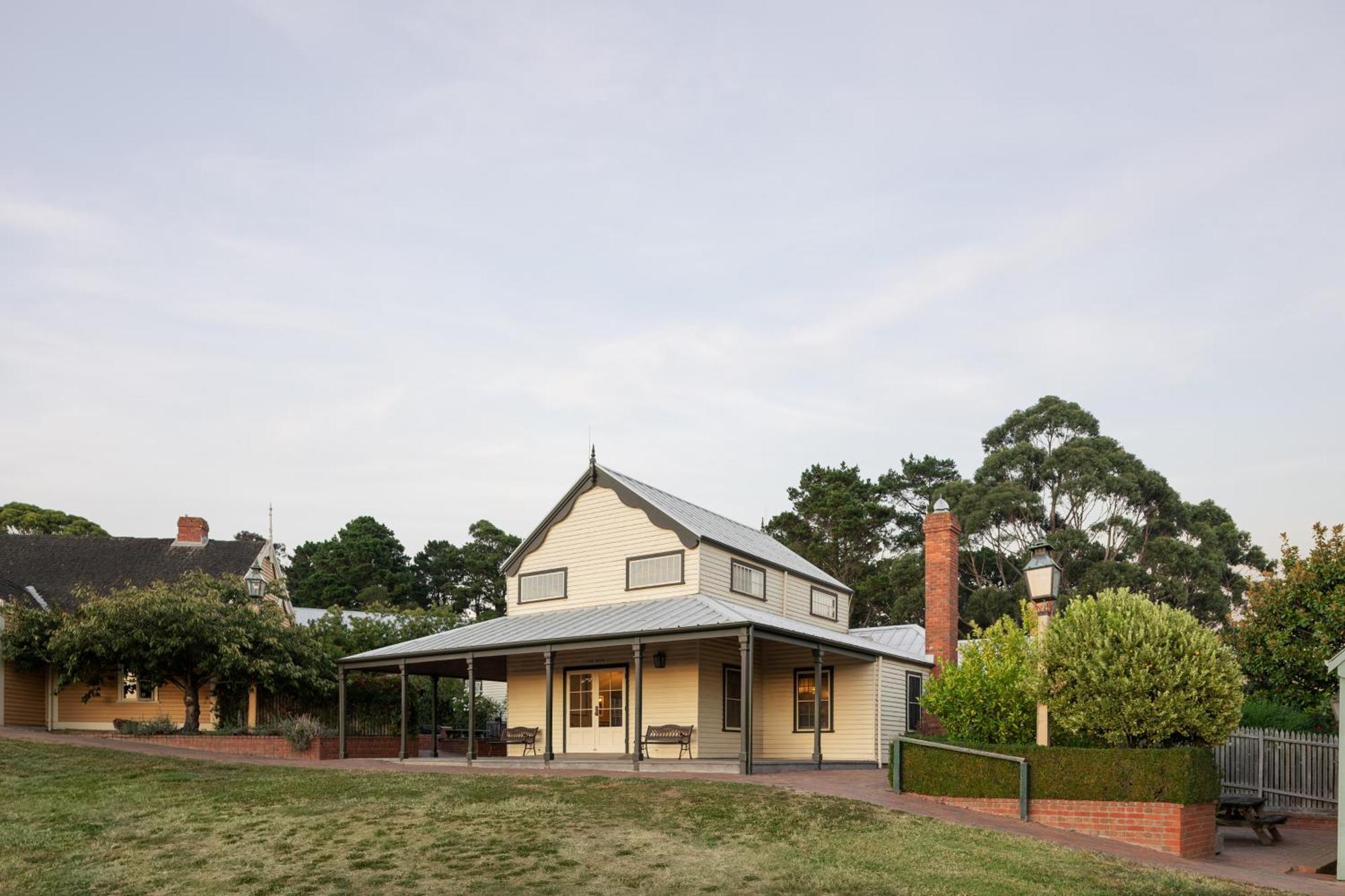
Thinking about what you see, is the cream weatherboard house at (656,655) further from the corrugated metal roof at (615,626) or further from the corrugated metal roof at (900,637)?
the corrugated metal roof at (900,637)

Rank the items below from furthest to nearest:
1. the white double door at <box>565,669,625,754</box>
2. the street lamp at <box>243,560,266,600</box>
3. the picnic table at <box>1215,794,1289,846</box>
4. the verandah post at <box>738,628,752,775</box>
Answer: the street lamp at <box>243,560,266,600</box>, the white double door at <box>565,669,625,754</box>, the verandah post at <box>738,628,752,775</box>, the picnic table at <box>1215,794,1289,846</box>

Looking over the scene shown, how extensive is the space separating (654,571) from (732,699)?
338cm

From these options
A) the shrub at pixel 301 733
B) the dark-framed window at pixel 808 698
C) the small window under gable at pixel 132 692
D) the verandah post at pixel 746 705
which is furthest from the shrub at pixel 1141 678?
the small window under gable at pixel 132 692

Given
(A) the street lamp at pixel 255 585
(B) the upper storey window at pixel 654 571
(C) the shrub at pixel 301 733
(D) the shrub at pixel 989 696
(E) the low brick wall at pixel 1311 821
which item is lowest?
(E) the low brick wall at pixel 1311 821

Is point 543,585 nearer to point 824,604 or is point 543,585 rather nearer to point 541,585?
point 541,585

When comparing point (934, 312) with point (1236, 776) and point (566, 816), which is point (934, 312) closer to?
point (1236, 776)

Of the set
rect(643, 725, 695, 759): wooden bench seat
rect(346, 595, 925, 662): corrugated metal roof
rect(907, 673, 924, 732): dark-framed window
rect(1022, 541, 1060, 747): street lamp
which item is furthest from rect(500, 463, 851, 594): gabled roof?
rect(1022, 541, 1060, 747): street lamp

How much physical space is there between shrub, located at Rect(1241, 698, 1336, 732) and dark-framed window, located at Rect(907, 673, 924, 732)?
7042 millimetres

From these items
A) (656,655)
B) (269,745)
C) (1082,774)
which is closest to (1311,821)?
(1082,774)

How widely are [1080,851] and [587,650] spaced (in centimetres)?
1381

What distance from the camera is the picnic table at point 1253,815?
17.5m

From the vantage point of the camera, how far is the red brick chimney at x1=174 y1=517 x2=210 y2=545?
3638 centimetres

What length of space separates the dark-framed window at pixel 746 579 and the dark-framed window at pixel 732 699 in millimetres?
1973

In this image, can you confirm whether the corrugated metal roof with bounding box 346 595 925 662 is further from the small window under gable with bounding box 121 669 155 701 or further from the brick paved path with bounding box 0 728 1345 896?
the small window under gable with bounding box 121 669 155 701
